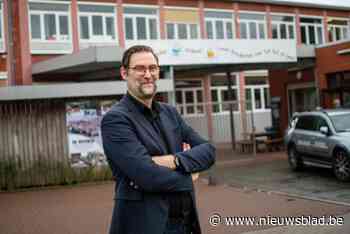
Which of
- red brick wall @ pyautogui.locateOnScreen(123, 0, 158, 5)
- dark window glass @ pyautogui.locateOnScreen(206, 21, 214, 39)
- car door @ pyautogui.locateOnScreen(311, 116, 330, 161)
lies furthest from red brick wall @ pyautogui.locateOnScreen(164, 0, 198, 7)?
car door @ pyautogui.locateOnScreen(311, 116, 330, 161)

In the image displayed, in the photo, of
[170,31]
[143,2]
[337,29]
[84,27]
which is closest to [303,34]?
[337,29]

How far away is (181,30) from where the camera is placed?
28.7 meters

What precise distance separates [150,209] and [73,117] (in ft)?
37.9

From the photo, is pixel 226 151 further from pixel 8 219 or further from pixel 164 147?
pixel 164 147

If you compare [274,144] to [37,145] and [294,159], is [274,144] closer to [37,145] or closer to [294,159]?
[294,159]

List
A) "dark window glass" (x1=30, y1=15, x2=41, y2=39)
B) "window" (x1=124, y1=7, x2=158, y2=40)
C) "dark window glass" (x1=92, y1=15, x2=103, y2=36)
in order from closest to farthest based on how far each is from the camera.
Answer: "dark window glass" (x1=30, y1=15, x2=41, y2=39) < "dark window glass" (x1=92, y1=15, x2=103, y2=36) < "window" (x1=124, y1=7, x2=158, y2=40)

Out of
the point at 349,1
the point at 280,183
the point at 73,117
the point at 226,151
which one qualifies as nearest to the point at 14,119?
the point at 73,117

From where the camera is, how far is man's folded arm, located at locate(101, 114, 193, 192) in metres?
2.76

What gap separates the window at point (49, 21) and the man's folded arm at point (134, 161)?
22326 mm

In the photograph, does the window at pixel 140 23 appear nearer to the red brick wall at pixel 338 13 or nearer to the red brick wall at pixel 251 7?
the red brick wall at pixel 251 7

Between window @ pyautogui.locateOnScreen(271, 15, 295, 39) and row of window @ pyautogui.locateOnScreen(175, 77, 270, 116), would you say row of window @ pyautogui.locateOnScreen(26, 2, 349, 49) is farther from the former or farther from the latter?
row of window @ pyautogui.locateOnScreen(175, 77, 270, 116)

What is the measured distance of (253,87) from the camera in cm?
3322

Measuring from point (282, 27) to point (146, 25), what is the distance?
10131 mm

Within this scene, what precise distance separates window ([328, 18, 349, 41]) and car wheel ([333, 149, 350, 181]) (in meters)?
24.9
